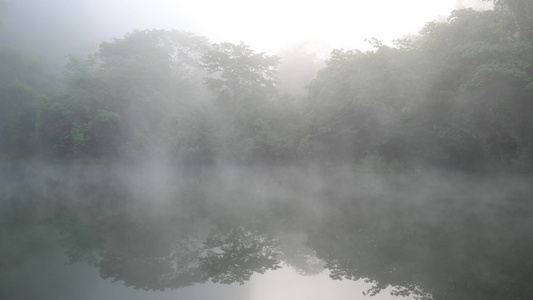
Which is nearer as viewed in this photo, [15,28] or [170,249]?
[170,249]

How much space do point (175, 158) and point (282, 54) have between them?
14.4 meters

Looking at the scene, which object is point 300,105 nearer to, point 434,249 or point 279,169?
point 279,169

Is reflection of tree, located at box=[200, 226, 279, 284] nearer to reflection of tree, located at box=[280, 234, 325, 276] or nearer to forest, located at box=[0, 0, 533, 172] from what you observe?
reflection of tree, located at box=[280, 234, 325, 276]

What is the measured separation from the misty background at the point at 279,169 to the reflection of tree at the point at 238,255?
38 mm

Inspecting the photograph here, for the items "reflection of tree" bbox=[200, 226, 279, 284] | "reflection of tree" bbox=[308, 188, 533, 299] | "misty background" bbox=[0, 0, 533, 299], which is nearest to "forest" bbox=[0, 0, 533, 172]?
"misty background" bbox=[0, 0, 533, 299]

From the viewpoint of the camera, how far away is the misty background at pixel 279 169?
4117mm

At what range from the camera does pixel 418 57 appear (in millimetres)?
12930

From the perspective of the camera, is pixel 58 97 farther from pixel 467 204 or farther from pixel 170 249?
pixel 467 204

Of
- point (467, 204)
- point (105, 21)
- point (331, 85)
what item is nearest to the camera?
point (467, 204)

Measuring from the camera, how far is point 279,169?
16922mm

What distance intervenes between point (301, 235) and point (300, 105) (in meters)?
12.0

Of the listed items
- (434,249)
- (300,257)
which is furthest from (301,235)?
(434,249)

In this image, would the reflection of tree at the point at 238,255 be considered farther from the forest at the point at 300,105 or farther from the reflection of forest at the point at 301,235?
the forest at the point at 300,105

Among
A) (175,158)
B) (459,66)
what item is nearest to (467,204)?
(459,66)
